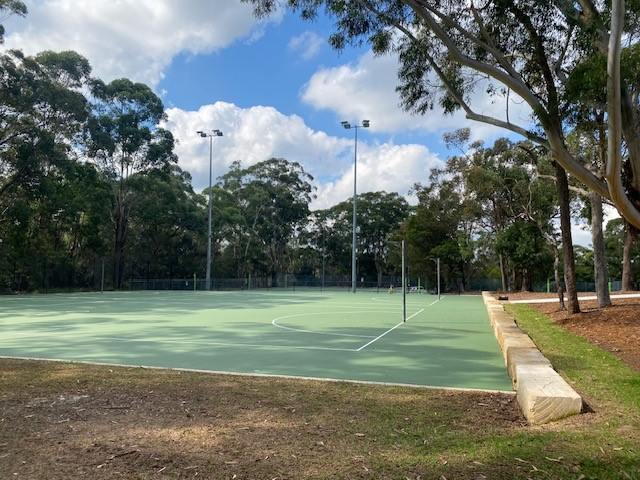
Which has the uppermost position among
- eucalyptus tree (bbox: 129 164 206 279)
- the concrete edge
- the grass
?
eucalyptus tree (bbox: 129 164 206 279)

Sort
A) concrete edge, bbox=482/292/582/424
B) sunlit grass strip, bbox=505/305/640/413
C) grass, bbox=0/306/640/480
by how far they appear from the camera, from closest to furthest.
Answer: grass, bbox=0/306/640/480, concrete edge, bbox=482/292/582/424, sunlit grass strip, bbox=505/305/640/413

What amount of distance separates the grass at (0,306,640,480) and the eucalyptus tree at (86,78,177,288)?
43.1 m

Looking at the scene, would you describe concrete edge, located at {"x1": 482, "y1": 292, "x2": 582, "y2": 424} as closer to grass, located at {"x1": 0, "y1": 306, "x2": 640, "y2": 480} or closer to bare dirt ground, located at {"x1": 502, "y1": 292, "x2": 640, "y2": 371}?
grass, located at {"x1": 0, "y1": 306, "x2": 640, "y2": 480}

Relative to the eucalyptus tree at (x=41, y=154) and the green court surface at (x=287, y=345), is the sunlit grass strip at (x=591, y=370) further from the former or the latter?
the eucalyptus tree at (x=41, y=154)

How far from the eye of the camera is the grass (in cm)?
373

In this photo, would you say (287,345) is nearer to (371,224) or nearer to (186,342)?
(186,342)

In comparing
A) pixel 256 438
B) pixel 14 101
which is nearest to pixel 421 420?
pixel 256 438

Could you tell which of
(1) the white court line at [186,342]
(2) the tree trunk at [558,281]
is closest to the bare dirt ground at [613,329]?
(2) the tree trunk at [558,281]

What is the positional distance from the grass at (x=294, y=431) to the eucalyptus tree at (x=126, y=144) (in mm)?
43146

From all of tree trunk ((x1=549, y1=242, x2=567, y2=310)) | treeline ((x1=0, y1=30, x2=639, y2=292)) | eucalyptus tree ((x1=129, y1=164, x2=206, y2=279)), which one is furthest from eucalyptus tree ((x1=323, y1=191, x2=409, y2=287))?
tree trunk ((x1=549, y1=242, x2=567, y2=310))

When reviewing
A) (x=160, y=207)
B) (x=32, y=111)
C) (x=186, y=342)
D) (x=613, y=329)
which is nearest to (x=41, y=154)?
(x=32, y=111)

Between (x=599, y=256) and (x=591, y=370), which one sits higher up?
(x=599, y=256)

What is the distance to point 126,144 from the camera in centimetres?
4769

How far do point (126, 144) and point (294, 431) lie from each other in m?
47.6
